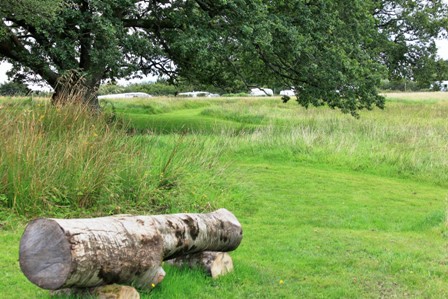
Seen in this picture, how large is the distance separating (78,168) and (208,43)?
924 centimetres

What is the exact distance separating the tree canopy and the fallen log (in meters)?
9.90

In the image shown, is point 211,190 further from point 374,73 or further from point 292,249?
point 374,73

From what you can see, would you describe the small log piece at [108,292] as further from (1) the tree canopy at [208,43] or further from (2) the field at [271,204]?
(1) the tree canopy at [208,43]

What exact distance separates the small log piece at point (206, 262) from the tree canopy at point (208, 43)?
941cm

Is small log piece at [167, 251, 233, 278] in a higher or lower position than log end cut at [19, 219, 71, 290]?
lower

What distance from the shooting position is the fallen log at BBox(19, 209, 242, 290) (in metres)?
3.55

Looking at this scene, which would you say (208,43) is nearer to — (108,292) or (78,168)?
(78,168)

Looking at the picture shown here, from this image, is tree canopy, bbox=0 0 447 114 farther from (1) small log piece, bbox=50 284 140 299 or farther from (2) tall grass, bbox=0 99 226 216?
(1) small log piece, bbox=50 284 140 299

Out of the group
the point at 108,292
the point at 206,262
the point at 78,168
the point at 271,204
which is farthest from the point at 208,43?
the point at 108,292

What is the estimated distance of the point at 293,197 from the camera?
9828mm

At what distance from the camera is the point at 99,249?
368 cm

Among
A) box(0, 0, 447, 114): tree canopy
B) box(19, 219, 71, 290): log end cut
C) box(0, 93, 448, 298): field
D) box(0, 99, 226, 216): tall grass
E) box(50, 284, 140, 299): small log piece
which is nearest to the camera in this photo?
box(19, 219, 71, 290): log end cut

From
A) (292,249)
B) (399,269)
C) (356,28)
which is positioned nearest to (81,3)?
(356,28)

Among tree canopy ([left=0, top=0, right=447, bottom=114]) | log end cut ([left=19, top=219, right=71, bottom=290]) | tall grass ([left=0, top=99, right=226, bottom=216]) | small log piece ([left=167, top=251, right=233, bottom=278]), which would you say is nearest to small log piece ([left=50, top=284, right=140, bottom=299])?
log end cut ([left=19, top=219, right=71, bottom=290])
